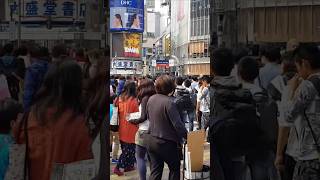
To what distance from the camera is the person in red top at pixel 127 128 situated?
8.27 m

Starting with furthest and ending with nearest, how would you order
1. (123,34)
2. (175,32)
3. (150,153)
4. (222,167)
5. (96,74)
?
(175,32) → (123,34) → (150,153) → (222,167) → (96,74)

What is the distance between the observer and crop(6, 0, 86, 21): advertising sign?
13.0ft

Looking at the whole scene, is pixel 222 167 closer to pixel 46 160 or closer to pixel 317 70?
pixel 317 70

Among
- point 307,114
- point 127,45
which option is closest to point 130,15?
point 127,45

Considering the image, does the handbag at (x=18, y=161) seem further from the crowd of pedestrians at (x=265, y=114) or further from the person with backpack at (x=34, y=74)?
the crowd of pedestrians at (x=265, y=114)

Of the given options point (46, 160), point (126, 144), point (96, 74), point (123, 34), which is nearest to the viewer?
point (46, 160)

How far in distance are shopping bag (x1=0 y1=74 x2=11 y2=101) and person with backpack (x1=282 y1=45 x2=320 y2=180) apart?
2.30 m

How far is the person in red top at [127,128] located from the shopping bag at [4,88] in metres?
4.26

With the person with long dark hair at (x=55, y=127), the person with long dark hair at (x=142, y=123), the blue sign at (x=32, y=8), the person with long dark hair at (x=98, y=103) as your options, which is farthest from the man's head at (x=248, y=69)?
the person with long dark hair at (x=142, y=123)

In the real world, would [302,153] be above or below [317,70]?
below

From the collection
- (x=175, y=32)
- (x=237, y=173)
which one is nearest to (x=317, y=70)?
(x=237, y=173)

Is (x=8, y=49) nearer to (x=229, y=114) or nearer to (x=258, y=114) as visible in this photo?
(x=229, y=114)

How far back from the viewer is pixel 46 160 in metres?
3.81

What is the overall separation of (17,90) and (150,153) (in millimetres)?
2546
